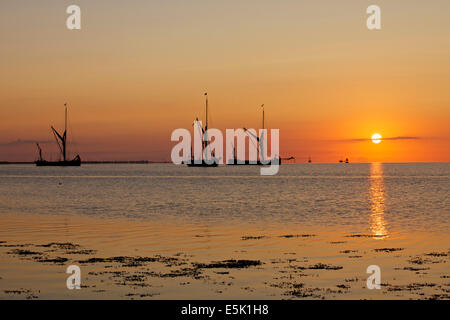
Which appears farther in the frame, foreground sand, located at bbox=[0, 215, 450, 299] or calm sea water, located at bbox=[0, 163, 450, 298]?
calm sea water, located at bbox=[0, 163, 450, 298]

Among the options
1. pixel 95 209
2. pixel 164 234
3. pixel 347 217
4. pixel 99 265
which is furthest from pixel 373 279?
pixel 95 209

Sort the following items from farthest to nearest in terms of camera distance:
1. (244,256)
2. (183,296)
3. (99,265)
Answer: (244,256), (99,265), (183,296)

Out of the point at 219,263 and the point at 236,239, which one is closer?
the point at 219,263

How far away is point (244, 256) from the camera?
2138 centimetres

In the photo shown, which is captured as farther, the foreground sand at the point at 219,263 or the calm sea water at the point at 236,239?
the calm sea water at the point at 236,239

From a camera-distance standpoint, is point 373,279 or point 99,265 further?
point 99,265

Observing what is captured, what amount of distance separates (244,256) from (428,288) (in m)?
7.51
